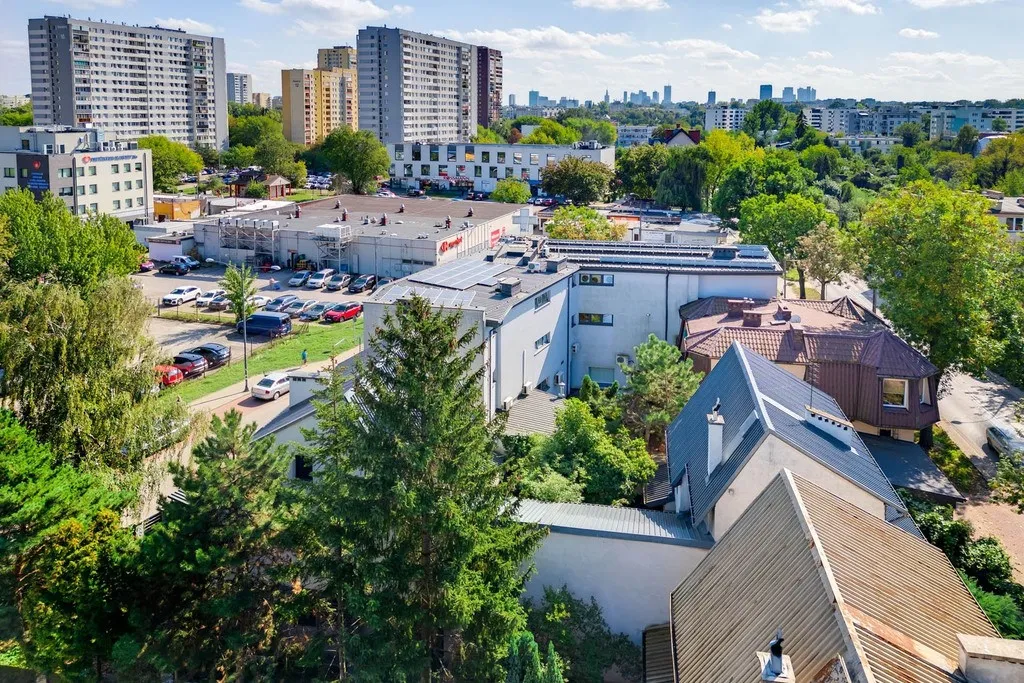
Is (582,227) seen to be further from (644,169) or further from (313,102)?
(313,102)

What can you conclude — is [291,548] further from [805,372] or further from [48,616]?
[805,372]

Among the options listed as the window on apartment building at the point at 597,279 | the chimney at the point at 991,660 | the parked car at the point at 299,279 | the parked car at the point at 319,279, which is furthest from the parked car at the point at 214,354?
the chimney at the point at 991,660

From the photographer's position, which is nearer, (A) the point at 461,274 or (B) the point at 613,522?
(B) the point at 613,522

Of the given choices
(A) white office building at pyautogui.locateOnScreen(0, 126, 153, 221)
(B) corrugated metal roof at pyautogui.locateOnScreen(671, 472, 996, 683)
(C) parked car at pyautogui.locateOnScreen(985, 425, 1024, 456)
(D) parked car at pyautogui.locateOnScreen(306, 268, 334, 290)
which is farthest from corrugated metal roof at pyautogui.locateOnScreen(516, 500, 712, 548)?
(A) white office building at pyautogui.locateOnScreen(0, 126, 153, 221)

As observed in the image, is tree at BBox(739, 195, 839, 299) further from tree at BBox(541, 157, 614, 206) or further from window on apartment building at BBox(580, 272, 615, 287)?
tree at BBox(541, 157, 614, 206)

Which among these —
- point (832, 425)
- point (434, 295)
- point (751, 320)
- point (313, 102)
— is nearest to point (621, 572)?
point (832, 425)

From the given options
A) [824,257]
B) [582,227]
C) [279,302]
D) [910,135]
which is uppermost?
[910,135]

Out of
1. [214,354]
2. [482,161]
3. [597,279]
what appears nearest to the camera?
[597,279]
